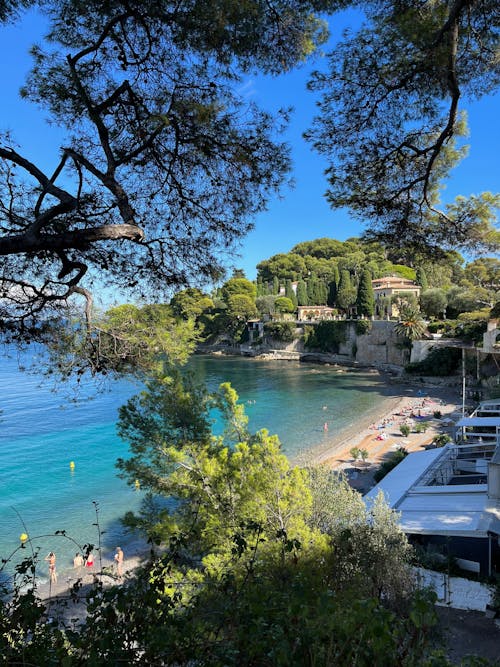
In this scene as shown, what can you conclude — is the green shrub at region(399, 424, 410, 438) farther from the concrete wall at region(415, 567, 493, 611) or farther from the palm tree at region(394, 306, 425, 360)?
the palm tree at region(394, 306, 425, 360)

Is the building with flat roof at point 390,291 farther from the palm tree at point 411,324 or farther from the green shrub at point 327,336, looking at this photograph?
the palm tree at point 411,324

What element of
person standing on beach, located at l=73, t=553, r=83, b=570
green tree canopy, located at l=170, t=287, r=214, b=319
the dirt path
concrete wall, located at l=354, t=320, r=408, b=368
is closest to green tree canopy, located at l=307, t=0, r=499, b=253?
green tree canopy, located at l=170, t=287, r=214, b=319

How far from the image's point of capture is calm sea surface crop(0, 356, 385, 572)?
12.8 meters

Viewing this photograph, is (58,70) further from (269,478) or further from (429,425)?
(429,425)

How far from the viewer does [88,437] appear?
21.7 m

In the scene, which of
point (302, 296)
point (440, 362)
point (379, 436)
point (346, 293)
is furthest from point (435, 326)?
point (302, 296)

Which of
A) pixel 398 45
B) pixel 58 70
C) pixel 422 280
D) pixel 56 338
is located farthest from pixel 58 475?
pixel 422 280

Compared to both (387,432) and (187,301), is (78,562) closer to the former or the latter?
(187,301)

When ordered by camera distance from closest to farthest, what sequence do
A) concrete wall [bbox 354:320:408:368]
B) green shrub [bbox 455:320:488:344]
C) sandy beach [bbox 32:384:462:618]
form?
sandy beach [bbox 32:384:462:618], green shrub [bbox 455:320:488:344], concrete wall [bbox 354:320:408:368]

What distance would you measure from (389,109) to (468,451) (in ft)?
38.6

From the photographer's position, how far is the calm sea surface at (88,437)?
12.8 m

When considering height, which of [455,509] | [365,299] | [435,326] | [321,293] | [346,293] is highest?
[321,293]

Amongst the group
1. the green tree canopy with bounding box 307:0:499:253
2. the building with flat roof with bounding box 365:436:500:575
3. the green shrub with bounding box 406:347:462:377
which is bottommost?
the building with flat roof with bounding box 365:436:500:575

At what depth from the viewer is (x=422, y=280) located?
130ft
